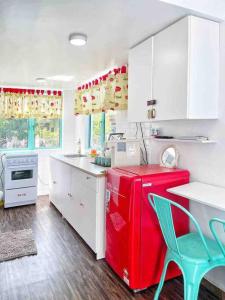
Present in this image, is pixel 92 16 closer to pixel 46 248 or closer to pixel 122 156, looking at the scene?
pixel 122 156

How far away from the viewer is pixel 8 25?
2.05 m

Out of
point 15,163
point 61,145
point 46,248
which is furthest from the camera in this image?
point 61,145

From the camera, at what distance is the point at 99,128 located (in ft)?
14.3

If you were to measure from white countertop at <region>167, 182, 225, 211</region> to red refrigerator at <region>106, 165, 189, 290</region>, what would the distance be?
17 centimetres

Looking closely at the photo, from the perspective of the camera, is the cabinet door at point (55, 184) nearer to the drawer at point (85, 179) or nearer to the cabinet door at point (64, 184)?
the cabinet door at point (64, 184)

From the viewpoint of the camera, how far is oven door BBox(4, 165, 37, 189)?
409 centimetres

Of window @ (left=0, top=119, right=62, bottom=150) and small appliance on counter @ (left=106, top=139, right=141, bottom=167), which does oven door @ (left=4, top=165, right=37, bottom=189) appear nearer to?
window @ (left=0, top=119, right=62, bottom=150)

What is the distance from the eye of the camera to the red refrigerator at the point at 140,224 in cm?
196

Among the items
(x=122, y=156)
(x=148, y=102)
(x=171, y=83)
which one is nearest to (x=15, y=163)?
(x=122, y=156)

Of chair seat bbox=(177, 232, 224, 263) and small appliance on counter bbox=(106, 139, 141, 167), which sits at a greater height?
small appliance on counter bbox=(106, 139, 141, 167)

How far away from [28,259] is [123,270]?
41.8 inches

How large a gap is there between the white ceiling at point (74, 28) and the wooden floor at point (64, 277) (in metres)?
2.17

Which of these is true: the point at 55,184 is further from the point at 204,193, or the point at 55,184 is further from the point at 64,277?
the point at 204,193

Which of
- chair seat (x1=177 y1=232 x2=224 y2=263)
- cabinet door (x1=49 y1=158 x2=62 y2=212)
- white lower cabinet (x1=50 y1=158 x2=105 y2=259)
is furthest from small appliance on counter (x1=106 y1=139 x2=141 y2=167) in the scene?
cabinet door (x1=49 y1=158 x2=62 y2=212)
